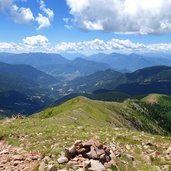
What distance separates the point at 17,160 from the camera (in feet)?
79.8

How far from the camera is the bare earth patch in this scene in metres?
22.8

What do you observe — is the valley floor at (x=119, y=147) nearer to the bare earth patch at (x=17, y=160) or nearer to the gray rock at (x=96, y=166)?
the bare earth patch at (x=17, y=160)

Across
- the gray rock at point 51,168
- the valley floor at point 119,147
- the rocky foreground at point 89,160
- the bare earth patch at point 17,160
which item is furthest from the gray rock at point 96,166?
the bare earth patch at point 17,160

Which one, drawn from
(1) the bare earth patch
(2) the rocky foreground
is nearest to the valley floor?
(2) the rocky foreground

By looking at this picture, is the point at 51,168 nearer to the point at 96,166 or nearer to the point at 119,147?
the point at 96,166

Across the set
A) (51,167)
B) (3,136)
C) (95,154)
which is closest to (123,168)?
(95,154)

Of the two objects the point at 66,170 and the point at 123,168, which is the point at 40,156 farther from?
the point at 123,168

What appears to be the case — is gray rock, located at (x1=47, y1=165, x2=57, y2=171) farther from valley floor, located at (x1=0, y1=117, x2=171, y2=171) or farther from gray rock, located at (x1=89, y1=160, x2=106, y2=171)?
gray rock, located at (x1=89, y1=160, x2=106, y2=171)

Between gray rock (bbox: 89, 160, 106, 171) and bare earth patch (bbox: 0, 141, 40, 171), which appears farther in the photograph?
bare earth patch (bbox: 0, 141, 40, 171)

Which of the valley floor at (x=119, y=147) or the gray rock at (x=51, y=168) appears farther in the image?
the valley floor at (x=119, y=147)

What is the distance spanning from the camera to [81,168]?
69.1 ft

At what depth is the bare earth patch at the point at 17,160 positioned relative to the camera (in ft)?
74.8

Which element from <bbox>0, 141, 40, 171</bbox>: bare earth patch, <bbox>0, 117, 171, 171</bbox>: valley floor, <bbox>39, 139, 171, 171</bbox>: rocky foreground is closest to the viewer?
<bbox>39, 139, 171, 171</bbox>: rocky foreground

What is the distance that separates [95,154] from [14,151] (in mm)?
8128
